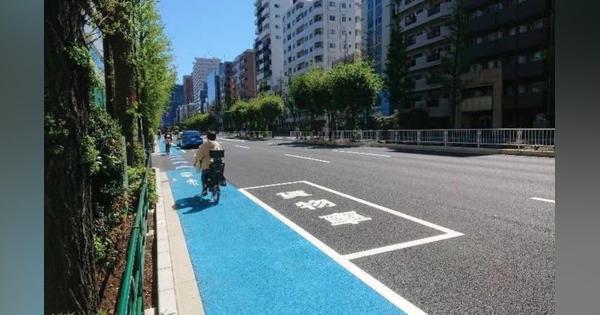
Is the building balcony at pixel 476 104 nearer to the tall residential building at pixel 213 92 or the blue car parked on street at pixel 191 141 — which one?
the blue car parked on street at pixel 191 141

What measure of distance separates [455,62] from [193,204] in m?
30.1

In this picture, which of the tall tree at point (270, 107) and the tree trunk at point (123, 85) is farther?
the tall tree at point (270, 107)

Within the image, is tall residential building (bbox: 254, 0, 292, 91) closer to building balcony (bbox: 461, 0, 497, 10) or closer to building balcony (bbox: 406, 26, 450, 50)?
building balcony (bbox: 406, 26, 450, 50)

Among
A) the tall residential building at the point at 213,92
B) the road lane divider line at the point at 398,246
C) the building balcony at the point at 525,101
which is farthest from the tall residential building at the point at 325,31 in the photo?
the road lane divider line at the point at 398,246

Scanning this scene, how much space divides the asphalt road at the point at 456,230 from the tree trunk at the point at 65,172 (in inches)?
116

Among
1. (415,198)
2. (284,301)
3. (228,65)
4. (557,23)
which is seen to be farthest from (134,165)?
(228,65)

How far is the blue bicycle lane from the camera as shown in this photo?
3.92 meters

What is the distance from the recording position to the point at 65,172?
7.50ft

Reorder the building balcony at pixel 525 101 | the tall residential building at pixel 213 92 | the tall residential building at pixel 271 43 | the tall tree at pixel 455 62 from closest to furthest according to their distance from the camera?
the building balcony at pixel 525 101 < the tall tree at pixel 455 62 < the tall residential building at pixel 271 43 < the tall residential building at pixel 213 92

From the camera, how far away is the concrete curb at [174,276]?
388 cm

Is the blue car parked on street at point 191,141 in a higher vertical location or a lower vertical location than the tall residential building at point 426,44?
lower

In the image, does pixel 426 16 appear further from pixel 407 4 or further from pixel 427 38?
pixel 407 4

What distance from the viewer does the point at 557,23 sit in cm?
144

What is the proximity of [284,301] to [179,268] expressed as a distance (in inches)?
66.9
